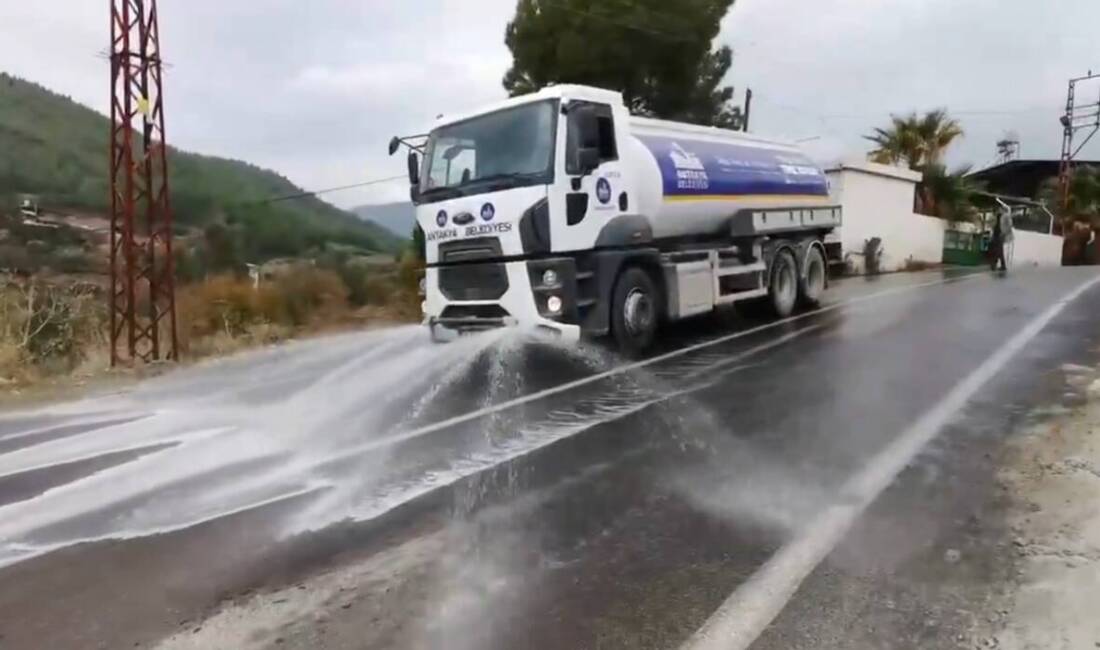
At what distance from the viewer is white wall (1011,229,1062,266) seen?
33188 millimetres

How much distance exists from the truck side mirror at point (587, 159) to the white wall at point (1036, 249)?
2730 centimetres

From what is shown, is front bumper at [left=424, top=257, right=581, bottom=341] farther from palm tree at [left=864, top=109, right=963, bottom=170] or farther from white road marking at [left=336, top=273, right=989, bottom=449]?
palm tree at [left=864, top=109, right=963, bottom=170]

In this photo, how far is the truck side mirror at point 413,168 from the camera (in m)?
10.6

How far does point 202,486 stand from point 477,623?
283 centimetres

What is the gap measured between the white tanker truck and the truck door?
0.01m

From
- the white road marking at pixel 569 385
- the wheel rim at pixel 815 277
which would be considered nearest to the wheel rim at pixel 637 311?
the white road marking at pixel 569 385

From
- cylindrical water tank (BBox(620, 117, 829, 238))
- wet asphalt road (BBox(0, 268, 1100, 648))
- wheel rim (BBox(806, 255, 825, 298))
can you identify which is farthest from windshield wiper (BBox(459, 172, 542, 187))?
wheel rim (BBox(806, 255, 825, 298))

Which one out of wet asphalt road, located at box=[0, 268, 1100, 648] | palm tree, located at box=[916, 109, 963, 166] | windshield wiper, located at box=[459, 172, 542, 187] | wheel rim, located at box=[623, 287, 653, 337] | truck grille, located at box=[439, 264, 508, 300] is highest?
Result: palm tree, located at box=[916, 109, 963, 166]

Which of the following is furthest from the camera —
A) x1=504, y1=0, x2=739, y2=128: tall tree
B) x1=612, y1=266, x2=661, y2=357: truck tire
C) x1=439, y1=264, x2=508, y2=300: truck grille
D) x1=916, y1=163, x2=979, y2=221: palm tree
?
x1=916, y1=163, x2=979, y2=221: palm tree

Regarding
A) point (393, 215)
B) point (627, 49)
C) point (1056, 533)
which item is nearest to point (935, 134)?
point (627, 49)

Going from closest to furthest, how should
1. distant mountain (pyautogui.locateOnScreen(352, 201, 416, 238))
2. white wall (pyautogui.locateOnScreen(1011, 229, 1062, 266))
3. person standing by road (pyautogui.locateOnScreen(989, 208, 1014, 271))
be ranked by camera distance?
distant mountain (pyautogui.locateOnScreen(352, 201, 416, 238)) → person standing by road (pyautogui.locateOnScreen(989, 208, 1014, 271)) → white wall (pyautogui.locateOnScreen(1011, 229, 1062, 266))

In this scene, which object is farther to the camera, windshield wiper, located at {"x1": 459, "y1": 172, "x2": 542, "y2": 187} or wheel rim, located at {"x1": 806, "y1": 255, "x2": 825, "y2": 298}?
wheel rim, located at {"x1": 806, "y1": 255, "x2": 825, "y2": 298}

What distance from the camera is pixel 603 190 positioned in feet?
32.1

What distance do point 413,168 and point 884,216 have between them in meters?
19.6
